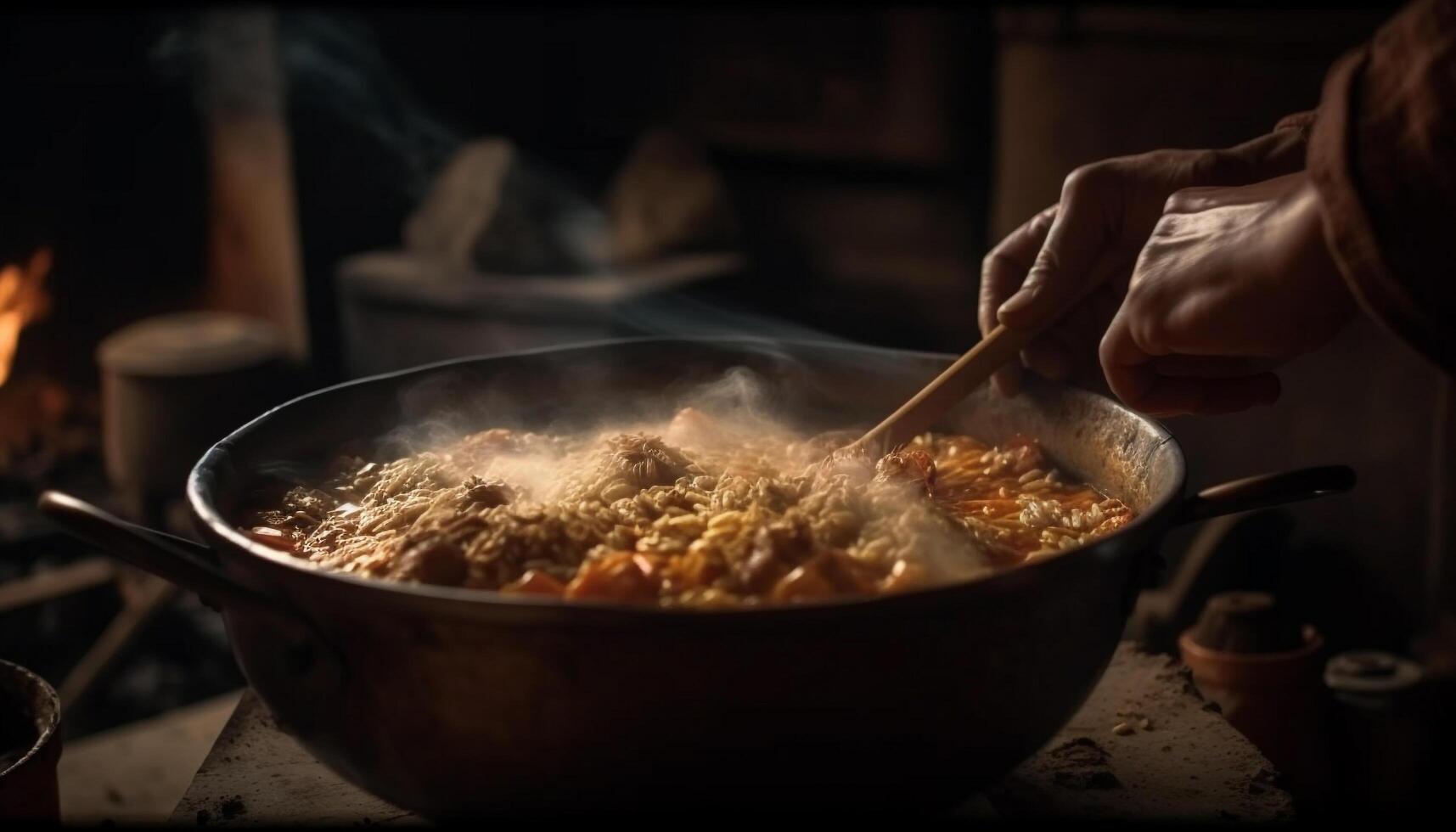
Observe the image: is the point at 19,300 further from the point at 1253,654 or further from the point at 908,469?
the point at 1253,654

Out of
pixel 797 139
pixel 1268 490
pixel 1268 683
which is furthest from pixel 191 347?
pixel 1268 490

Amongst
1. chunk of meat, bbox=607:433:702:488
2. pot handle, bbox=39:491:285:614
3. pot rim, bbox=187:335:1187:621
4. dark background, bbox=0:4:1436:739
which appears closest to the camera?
pot rim, bbox=187:335:1187:621

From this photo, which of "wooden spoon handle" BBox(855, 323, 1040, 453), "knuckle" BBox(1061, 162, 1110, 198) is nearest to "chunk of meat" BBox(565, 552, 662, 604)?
"wooden spoon handle" BBox(855, 323, 1040, 453)

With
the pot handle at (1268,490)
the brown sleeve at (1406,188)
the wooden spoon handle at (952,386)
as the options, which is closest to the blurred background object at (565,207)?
the wooden spoon handle at (952,386)

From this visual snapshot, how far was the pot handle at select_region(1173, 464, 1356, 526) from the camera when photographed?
228 cm

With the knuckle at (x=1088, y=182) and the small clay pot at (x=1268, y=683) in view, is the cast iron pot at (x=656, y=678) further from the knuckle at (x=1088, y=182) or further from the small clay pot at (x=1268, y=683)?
the small clay pot at (x=1268, y=683)

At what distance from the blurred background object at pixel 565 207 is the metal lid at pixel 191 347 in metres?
0.05

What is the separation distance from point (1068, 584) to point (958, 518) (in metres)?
0.59

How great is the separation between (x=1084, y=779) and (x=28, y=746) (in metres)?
2.17

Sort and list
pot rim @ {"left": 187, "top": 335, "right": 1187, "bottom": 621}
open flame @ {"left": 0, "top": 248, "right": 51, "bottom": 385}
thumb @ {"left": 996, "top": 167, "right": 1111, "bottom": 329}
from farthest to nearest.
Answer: open flame @ {"left": 0, "top": 248, "right": 51, "bottom": 385}, thumb @ {"left": 996, "top": 167, "right": 1111, "bottom": 329}, pot rim @ {"left": 187, "top": 335, "right": 1187, "bottom": 621}

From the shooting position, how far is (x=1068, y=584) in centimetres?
191

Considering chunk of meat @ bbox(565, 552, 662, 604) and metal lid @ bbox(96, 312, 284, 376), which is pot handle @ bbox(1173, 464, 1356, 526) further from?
Result: metal lid @ bbox(96, 312, 284, 376)

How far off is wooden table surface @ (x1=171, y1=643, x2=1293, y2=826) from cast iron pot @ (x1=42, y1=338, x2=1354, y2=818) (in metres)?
0.45

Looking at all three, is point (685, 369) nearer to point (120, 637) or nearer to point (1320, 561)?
point (1320, 561)
